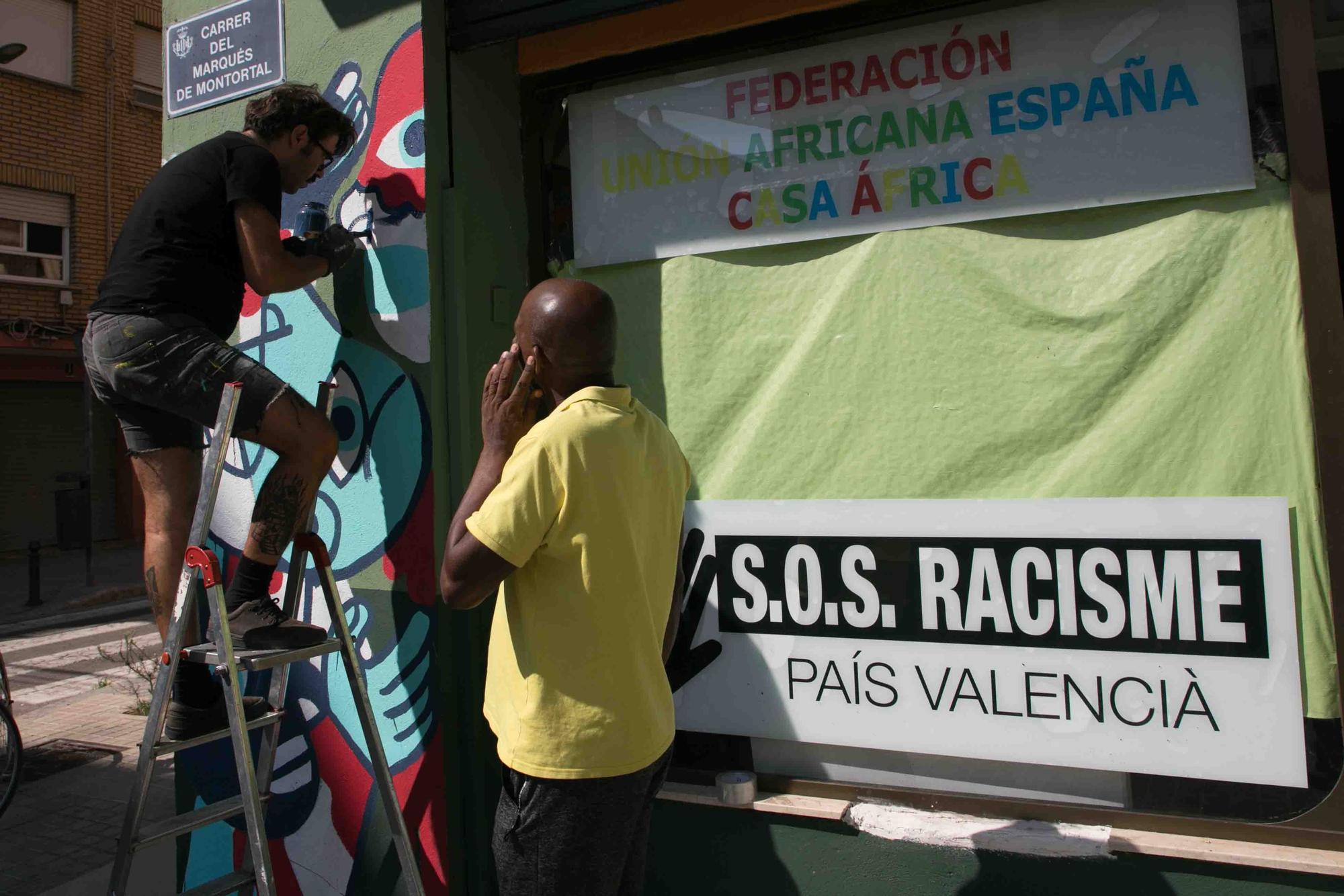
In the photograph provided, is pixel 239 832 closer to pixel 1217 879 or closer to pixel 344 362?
pixel 344 362

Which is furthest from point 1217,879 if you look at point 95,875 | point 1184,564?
point 95,875

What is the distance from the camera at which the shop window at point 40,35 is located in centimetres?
1493

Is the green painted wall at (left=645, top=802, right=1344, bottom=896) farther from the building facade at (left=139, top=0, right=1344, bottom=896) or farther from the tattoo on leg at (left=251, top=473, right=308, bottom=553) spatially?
the tattoo on leg at (left=251, top=473, right=308, bottom=553)

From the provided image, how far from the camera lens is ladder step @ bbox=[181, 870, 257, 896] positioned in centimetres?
239

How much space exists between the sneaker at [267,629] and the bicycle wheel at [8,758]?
3.32m

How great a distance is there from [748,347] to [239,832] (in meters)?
2.43

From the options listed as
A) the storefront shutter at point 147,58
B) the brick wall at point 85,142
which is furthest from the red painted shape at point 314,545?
the storefront shutter at point 147,58

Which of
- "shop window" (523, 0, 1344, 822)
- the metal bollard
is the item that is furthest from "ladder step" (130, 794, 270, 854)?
the metal bollard

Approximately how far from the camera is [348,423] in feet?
10.1

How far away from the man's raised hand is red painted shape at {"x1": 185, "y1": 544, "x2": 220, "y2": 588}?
86cm

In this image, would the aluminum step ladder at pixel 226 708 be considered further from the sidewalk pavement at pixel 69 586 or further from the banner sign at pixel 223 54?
the sidewalk pavement at pixel 69 586

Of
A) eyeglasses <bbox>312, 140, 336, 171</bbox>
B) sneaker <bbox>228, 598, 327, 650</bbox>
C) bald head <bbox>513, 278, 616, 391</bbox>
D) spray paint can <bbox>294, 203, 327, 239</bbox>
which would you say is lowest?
sneaker <bbox>228, 598, 327, 650</bbox>

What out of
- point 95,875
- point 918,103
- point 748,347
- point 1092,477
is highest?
point 918,103

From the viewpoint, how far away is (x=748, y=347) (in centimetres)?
290
